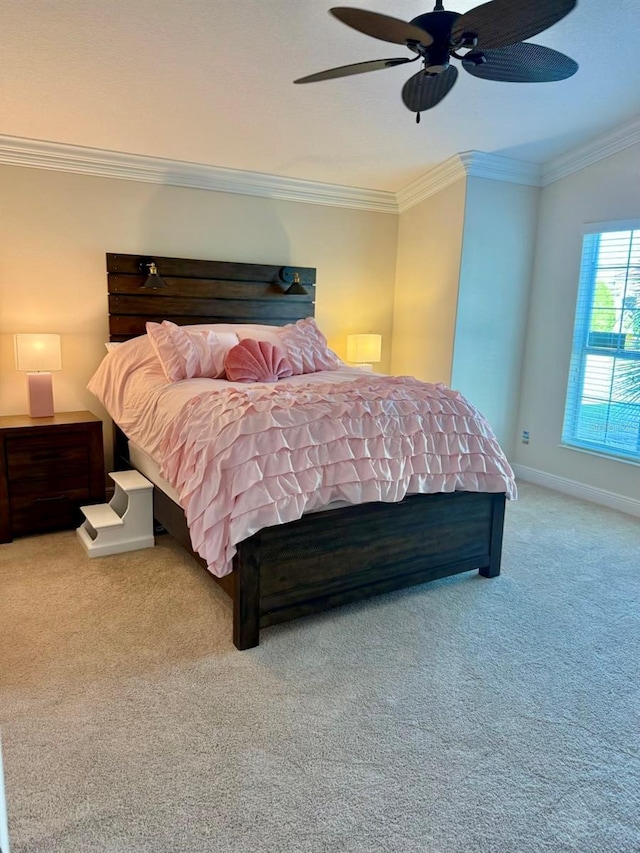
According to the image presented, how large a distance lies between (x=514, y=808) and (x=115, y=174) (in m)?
4.03

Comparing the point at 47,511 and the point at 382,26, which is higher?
the point at 382,26

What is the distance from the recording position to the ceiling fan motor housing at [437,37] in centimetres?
191

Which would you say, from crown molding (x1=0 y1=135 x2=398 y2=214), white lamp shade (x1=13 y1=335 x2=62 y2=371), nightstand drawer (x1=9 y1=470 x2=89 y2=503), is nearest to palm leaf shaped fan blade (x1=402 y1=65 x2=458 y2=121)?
crown molding (x1=0 y1=135 x2=398 y2=214)

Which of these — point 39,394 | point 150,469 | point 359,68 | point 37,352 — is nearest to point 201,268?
point 37,352

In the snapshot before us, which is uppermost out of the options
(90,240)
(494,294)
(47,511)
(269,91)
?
(269,91)

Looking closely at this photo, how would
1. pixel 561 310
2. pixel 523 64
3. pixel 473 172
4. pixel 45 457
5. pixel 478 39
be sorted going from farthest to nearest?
pixel 561 310 < pixel 473 172 < pixel 45 457 < pixel 523 64 < pixel 478 39

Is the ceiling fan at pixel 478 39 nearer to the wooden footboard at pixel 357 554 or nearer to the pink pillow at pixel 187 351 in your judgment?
the pink pillow at pixel 187 351

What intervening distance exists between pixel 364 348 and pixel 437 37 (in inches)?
110

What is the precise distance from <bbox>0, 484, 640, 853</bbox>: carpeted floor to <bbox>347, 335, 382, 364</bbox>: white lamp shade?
2252 mm

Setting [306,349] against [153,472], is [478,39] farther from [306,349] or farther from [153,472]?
[153,472]

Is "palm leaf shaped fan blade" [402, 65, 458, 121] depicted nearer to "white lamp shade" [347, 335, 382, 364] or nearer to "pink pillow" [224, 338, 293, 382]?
"pink pillow" [224, 338, 293, 382]

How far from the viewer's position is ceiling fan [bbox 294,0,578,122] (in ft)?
5.86

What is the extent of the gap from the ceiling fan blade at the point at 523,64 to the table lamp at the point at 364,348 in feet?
Answer: 8.21

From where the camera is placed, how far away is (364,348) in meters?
4.70
